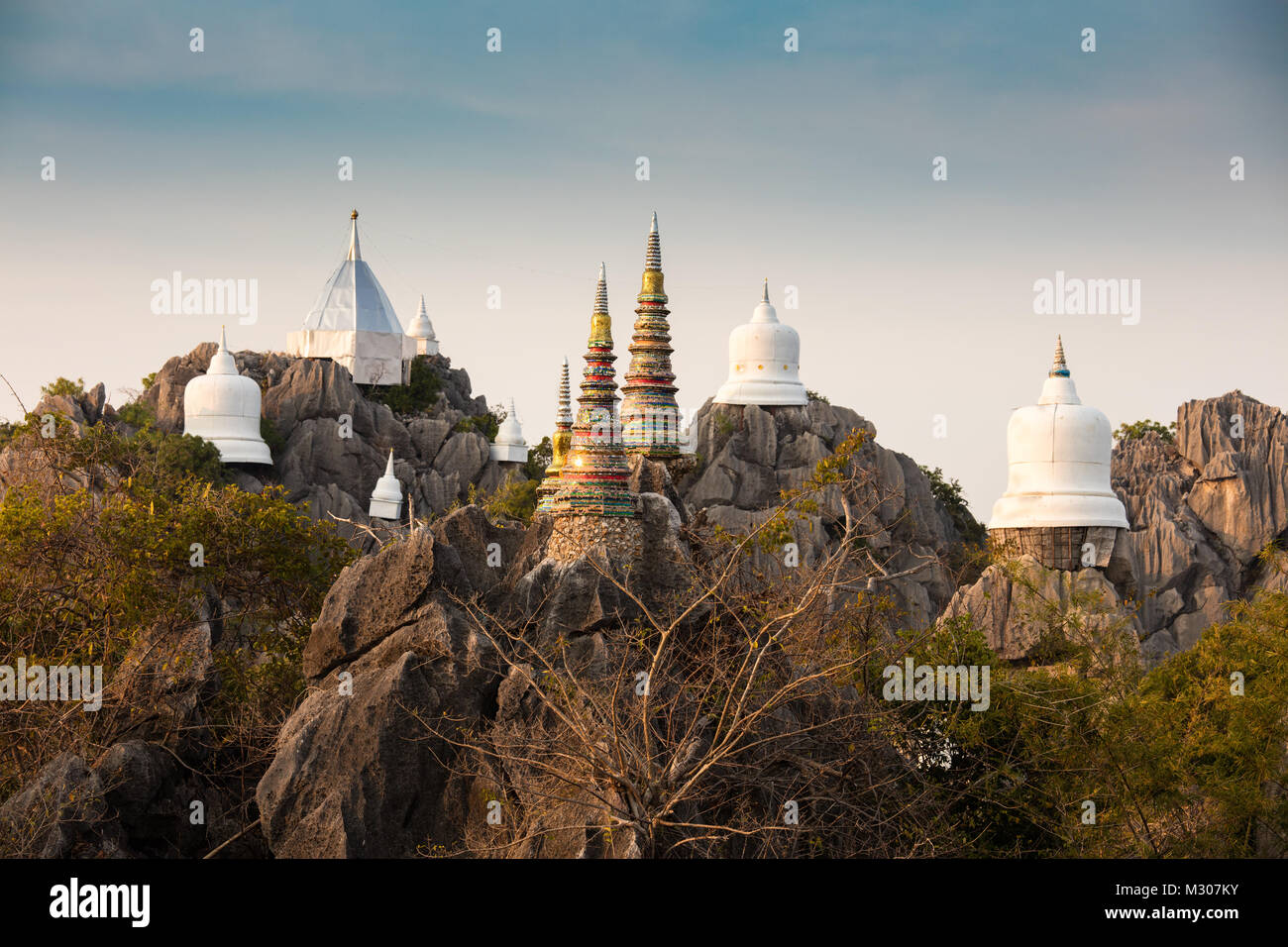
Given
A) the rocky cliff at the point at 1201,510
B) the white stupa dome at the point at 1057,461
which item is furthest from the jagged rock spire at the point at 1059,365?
the rocky cliff at the point at 1201,510

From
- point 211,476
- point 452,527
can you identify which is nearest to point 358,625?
point 452,527

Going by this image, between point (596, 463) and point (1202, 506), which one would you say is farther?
point (1202, 506)

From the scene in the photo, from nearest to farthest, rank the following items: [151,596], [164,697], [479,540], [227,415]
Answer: [164,697] → [479,540] → [151,596] → [227,415]

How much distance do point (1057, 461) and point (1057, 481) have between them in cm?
50

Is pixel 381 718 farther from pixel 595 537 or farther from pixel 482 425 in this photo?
pixel 482 425

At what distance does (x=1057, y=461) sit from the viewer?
37.2 meters

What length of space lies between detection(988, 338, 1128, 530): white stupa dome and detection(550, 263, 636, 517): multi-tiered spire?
18.3 meters

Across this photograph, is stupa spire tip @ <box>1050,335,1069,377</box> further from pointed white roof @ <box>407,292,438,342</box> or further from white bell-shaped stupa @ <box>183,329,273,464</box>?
pointed white roof @ <box>407,292,438,342</box>

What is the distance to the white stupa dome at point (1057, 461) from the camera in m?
37.1

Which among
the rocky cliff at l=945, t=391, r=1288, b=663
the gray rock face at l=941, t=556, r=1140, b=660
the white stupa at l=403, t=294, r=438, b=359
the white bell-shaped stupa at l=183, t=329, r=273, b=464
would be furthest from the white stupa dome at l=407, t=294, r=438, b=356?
the gray rock face at l=941, t=556, r=1140, b=660

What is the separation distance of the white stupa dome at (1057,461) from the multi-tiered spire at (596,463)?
18329mm

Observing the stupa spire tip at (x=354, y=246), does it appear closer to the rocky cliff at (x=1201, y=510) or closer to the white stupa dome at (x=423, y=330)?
the white stupa dome at (x=423, y=330)

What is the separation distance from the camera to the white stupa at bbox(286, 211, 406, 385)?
6656 centimetres

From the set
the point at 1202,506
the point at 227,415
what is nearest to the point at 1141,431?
the point at 1202,506
